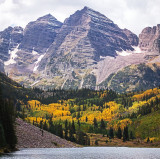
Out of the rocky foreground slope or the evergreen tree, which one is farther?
the rocky foreground slope

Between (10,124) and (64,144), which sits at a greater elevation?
(10,124)

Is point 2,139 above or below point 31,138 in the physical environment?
above

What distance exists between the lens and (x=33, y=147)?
14862 cm

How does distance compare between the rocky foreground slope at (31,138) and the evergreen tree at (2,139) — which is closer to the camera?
the evergreen tree at (2,139)

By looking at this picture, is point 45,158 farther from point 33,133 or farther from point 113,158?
point 33,133

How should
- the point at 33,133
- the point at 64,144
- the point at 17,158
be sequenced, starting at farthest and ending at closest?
1. the point at 64,144
2. the point at 33,133
3. the point at 17,158

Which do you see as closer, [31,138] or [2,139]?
[2,139]

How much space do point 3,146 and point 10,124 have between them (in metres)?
9.42

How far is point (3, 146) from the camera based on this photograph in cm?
11131

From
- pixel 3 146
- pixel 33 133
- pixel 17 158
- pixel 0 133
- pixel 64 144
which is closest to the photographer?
Answer: pixel 17 158

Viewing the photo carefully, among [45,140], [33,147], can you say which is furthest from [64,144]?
[33,147]

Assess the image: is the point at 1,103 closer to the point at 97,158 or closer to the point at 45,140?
the point at 97,158

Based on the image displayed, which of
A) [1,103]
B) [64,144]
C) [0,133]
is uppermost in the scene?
[1,103]

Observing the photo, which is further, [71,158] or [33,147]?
[33,147]
